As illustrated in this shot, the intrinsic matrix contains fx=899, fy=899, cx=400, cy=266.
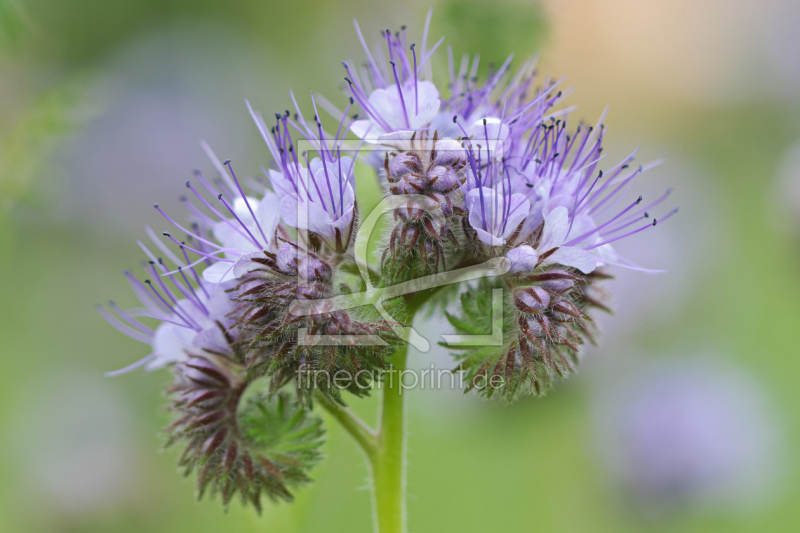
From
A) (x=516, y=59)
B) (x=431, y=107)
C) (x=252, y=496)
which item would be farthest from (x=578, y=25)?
(x=252, y=496)

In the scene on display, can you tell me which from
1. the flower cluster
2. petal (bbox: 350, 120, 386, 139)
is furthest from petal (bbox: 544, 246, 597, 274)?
petal (bbox: 350, 120, 386, 139)

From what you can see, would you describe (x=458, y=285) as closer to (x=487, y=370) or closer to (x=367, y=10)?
(x=487, y=370)

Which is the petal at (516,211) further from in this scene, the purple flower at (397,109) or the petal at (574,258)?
the purple flower at (397,109)

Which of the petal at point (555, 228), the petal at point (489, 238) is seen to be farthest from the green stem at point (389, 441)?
the petal at point (555, 228)

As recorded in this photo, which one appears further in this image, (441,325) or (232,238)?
(441,325)

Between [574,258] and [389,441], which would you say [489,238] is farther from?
[389,441]

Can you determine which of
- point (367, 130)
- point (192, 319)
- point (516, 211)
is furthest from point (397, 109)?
point (192, 319)
